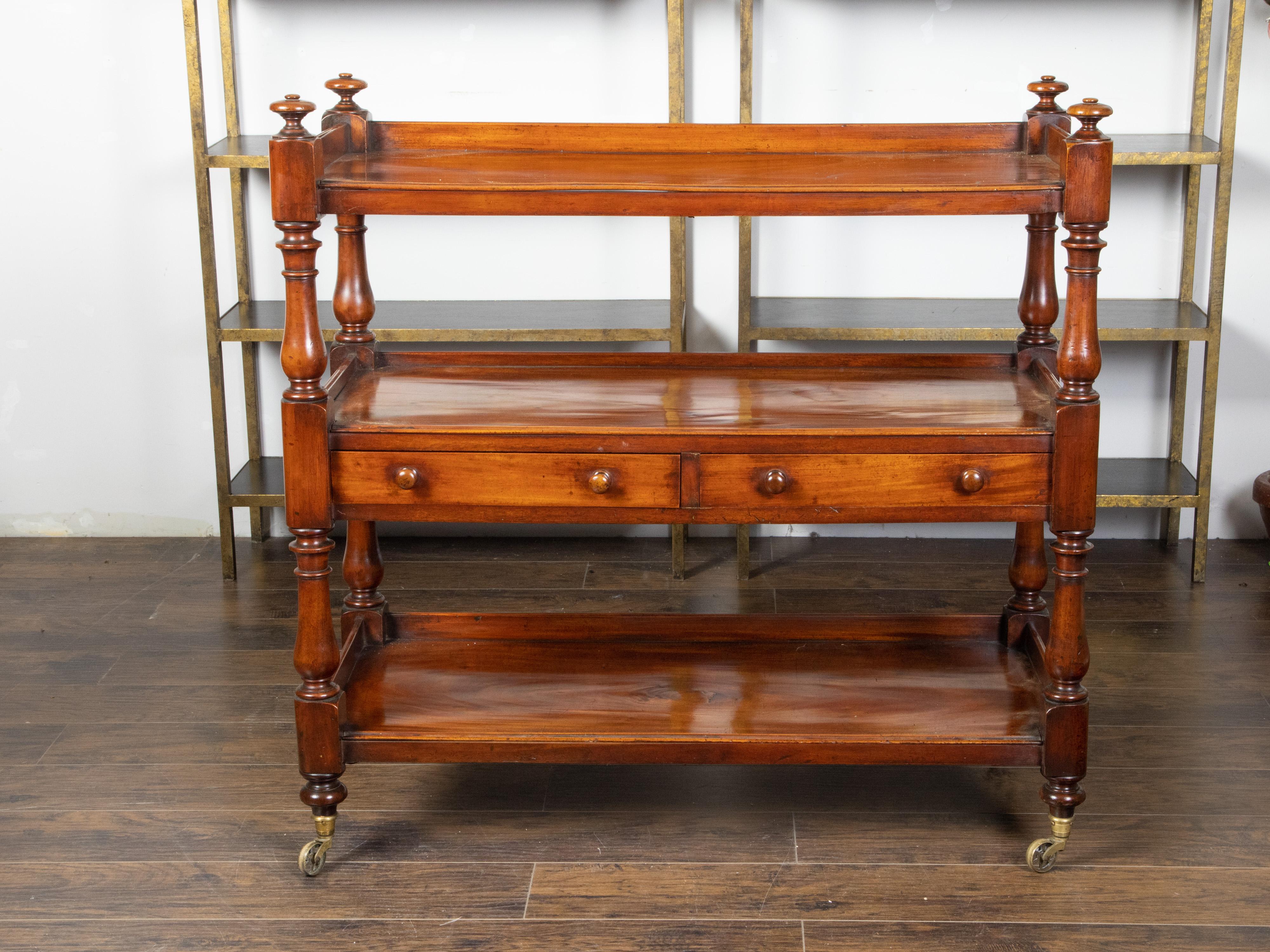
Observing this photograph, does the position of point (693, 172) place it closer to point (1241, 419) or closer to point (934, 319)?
point (934, 319)

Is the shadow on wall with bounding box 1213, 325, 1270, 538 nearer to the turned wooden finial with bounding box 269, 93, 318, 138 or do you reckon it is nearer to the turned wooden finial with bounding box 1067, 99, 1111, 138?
the turned wooden finial with bounding box 1067, 99, 1111, 138

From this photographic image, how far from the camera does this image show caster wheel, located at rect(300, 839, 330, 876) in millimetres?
2623

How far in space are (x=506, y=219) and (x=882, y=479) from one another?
199 cm

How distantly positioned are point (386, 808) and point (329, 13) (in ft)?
7.52

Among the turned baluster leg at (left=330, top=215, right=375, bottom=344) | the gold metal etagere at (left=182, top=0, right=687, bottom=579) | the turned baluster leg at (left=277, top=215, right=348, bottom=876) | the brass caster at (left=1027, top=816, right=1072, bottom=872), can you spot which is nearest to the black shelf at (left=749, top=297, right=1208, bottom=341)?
the gold metal etagere at (left=182, top=0, right=687, bottom=579)

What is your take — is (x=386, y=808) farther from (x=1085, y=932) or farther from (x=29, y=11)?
(x=29, y=11)

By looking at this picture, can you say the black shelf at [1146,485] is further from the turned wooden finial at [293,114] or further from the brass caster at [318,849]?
the turned wooden finial at [293,114]

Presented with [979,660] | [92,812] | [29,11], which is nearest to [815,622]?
[979,660]

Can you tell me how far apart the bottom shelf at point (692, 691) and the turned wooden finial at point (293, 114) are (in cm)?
104

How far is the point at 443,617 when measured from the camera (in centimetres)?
301

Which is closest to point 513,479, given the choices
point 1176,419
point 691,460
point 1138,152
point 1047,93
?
point 691,460

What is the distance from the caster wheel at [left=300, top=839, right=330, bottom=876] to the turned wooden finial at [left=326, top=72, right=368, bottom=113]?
1.40 m

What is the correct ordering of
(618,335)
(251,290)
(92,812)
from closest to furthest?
(92,812) → (618,335) → (251,290)

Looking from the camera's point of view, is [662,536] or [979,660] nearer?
[979,660]
